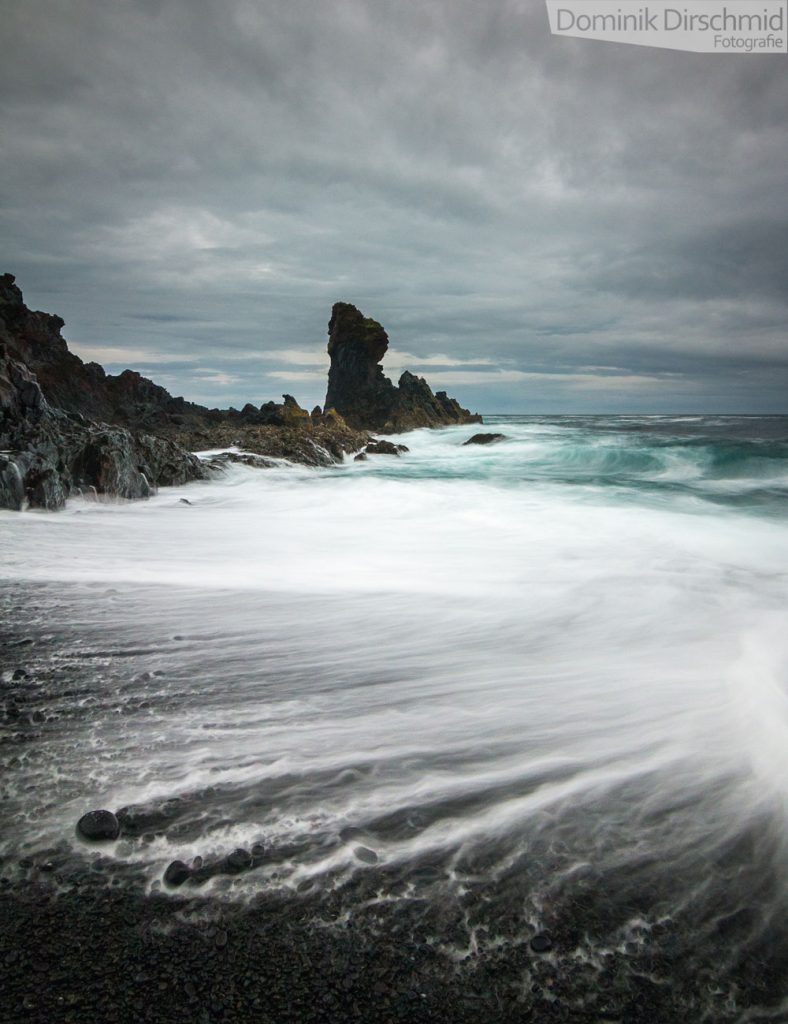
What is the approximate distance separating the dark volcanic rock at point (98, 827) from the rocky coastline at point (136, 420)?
7315 mm

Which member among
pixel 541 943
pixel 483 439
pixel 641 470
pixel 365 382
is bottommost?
pixel 541 943

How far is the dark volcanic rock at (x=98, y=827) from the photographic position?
5.52ft

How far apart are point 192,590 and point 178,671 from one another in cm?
171

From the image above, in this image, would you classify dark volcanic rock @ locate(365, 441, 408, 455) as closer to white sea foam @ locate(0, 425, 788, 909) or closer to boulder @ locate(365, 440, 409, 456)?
boulder @ locate(365, 440, 409, 456)

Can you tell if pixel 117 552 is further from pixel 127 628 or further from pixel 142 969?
pixel 142 969

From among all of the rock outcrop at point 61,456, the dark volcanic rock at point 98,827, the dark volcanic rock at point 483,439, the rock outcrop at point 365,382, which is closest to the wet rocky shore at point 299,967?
the dark volcanic rock at point 98,827

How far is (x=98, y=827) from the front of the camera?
1698 mm

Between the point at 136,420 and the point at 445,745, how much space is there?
26393mm

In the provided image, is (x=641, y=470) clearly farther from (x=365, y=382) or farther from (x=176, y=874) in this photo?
(x=365, y=382)

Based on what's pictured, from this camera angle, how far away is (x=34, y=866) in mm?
1572

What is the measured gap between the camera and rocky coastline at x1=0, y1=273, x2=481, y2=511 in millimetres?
8625

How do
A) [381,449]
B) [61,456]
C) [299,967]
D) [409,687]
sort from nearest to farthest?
[299,967] → [409,687] → [61,456] → [381,449]

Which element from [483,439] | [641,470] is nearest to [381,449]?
[483,439]

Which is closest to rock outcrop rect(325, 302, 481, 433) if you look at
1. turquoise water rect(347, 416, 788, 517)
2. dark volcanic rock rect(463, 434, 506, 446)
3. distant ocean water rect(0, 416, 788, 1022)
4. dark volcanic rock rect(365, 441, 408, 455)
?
dark volcanic rock rect(463, 434, 506, 446)
